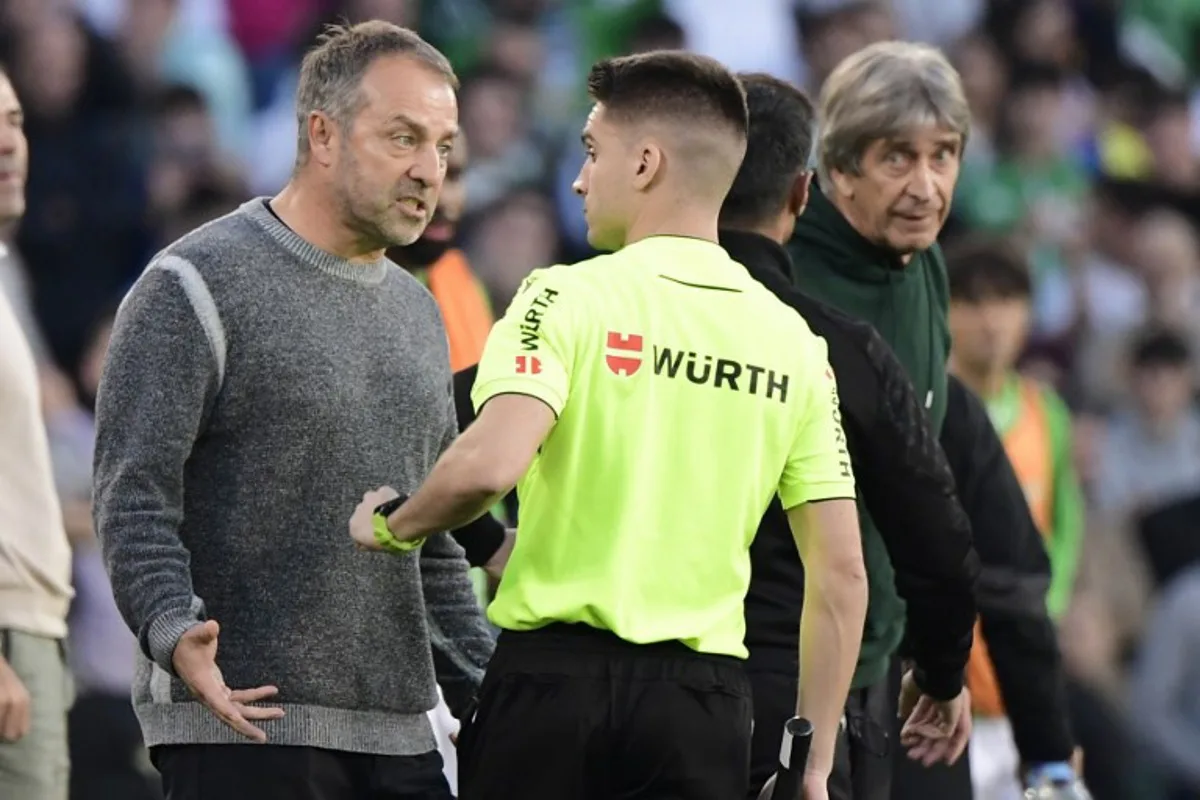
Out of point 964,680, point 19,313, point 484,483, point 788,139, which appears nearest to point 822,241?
point 788,139

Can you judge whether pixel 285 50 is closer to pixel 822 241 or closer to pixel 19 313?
pixel 19 313

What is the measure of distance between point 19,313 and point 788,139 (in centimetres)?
477

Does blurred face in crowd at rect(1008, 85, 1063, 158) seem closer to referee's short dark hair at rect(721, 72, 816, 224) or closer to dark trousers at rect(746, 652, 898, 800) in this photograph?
dark trousers at rect(746, 652, 898, 800)

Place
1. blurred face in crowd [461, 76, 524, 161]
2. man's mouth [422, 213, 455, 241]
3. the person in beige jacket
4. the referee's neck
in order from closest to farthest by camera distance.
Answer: the referee's neck → the person in beige jacket → man's mouth [422, 213, 455, 241] → blurred face in crowd [461, 76, 524, 161]

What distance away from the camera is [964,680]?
5.24 m

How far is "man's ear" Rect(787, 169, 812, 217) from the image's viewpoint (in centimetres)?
489

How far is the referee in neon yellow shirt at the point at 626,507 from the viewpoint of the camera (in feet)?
13.0

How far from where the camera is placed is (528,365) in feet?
12.9

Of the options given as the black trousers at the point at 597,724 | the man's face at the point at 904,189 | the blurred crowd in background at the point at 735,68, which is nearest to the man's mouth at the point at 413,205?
the black trousers at the point at 597,724

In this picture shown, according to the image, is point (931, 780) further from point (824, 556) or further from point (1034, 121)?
point (1034, 121)

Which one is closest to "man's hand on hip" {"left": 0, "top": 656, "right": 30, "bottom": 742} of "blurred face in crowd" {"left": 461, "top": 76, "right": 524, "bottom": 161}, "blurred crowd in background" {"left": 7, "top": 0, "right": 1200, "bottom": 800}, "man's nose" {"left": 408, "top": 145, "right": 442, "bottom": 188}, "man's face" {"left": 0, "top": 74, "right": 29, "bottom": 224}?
"man's face" {"left": 0, "top": 74, "right": 29, "bottom": 224}

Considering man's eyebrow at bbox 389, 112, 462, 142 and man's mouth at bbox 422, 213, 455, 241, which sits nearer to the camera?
man's eyebrow at bbox 389, 112, 462, 142

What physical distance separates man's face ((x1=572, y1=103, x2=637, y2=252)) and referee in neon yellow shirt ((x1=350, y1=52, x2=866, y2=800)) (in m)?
0.04

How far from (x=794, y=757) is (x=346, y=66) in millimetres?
1392
